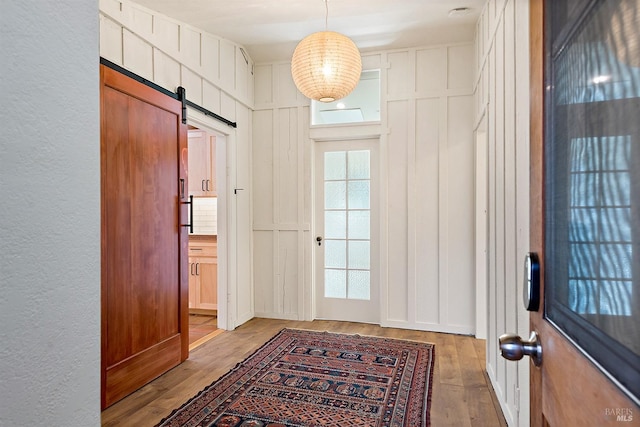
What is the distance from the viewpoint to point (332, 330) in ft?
13.0

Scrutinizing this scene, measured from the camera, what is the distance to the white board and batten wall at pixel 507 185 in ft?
5.76

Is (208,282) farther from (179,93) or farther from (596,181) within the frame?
(596,181)

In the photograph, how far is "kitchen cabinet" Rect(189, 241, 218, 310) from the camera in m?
4.61

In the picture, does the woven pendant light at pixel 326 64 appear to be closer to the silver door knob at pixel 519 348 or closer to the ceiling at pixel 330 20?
the ceiling at pixel 330 20

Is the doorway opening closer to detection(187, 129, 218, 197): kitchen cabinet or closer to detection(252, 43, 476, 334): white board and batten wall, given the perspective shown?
detection(187, 129, 218, 197): kitchen cabinet

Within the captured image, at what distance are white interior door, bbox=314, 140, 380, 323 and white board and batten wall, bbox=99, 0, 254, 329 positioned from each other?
86cm

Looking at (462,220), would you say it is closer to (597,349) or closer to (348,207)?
(348,207)

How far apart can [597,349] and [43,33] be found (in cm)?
93

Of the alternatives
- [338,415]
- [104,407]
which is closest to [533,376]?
[338,415]

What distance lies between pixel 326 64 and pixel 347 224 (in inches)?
76.9

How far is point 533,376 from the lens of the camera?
28.8 inches

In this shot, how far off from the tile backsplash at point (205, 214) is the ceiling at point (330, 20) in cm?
210

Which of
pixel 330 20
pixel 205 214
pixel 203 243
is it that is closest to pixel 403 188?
pixel 330 20

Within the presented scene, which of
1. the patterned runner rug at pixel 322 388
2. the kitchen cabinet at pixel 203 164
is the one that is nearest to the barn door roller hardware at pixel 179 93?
the kitchen cabinet at pixel 203 164
